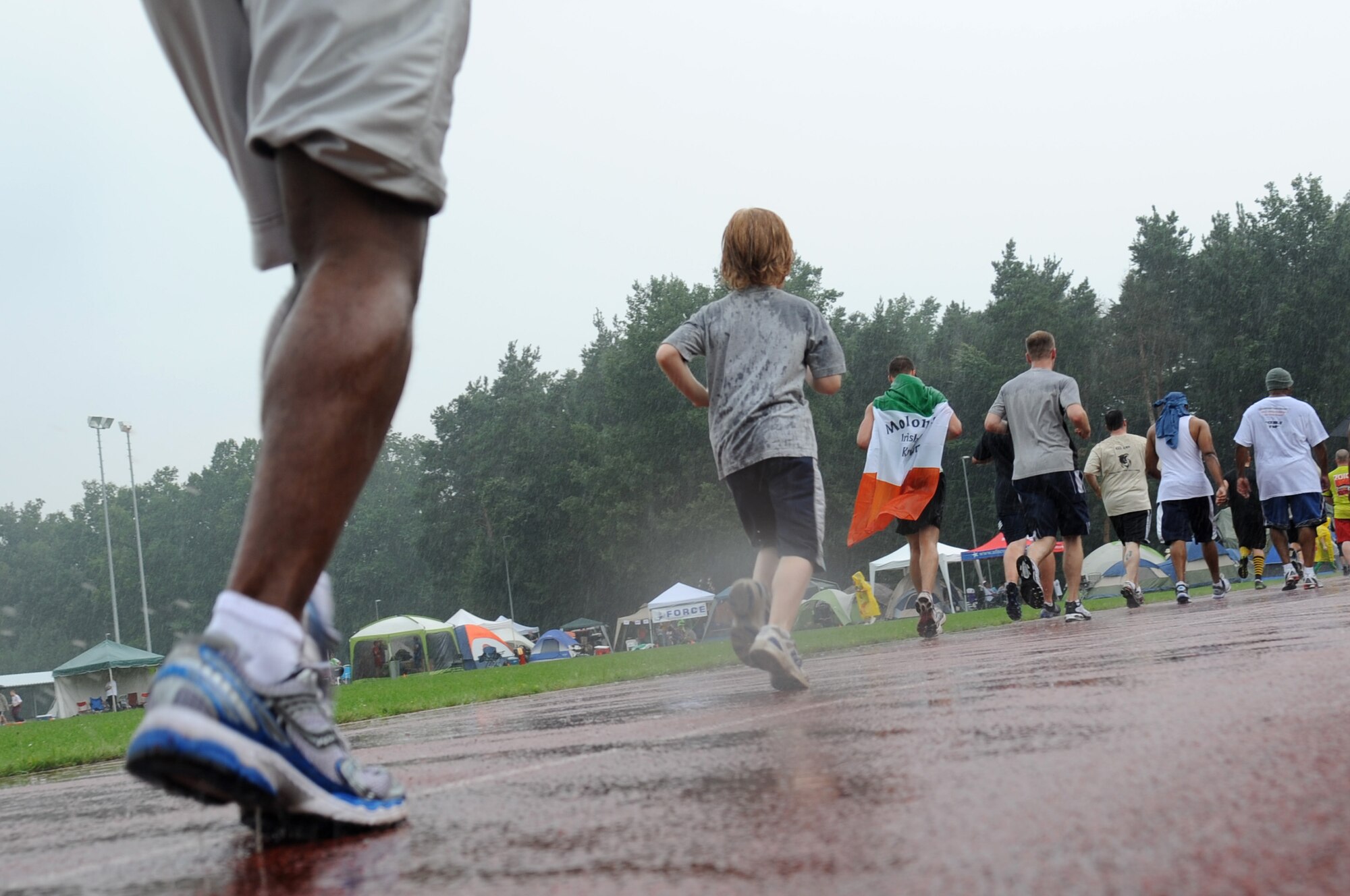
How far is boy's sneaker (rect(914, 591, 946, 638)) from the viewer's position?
928 cm

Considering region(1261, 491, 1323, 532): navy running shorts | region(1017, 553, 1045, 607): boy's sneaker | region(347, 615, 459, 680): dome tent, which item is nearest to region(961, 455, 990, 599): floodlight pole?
region(347, 615, 459, 680): dome tent

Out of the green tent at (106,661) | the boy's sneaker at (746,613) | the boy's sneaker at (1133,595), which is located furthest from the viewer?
the green tent at (106,661)

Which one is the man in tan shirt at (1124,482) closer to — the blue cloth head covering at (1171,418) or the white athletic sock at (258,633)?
the blue cloth head covering at (1171,418)

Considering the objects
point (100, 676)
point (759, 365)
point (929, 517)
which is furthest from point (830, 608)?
point (759, 365)

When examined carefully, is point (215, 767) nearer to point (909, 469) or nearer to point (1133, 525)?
point (909, 469)

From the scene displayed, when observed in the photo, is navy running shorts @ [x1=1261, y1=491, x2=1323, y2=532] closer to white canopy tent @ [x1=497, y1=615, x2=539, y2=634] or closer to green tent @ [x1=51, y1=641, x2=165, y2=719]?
green tent @ [x1=51, y1=641, x2=165, y2=719]

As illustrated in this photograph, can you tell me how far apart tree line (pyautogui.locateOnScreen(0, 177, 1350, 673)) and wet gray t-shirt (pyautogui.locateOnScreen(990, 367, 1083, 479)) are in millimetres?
35847

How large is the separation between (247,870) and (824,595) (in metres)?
44.8

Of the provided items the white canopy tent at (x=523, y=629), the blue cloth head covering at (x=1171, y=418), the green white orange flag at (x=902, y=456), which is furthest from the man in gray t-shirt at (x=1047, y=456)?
the white canopy tent at (x=523, y=629)

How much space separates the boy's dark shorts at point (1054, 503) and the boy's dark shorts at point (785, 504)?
531cm

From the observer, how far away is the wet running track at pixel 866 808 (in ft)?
3.93

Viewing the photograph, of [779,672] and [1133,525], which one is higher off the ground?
[1133,525]

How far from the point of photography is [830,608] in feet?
152

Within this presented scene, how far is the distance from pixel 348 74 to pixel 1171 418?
480 inches
